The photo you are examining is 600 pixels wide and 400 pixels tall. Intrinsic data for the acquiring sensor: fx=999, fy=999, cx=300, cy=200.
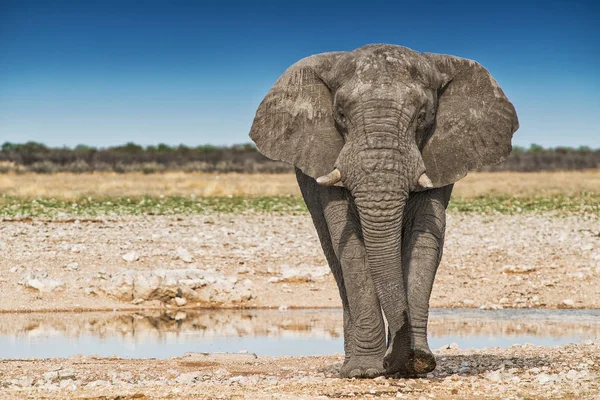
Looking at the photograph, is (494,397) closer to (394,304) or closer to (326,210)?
(394,304)

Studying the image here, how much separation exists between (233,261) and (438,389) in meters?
11.4

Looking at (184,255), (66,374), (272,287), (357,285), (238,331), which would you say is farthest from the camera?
(184,255)

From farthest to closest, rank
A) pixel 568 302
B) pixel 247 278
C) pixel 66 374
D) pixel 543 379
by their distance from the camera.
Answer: pixel 247 278 → pixel 568 302 → pixel 66 374 → pixel 543 379

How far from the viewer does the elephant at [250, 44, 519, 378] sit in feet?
27.5

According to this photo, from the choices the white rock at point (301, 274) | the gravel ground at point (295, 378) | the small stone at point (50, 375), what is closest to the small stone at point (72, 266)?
the white rock at point (301, 274)

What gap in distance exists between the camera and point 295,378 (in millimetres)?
9359

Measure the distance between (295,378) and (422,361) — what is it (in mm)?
1424

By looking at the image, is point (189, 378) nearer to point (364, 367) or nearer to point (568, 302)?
point (364, 367)

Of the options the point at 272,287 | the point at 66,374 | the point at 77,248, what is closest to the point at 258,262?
the point at 272,287

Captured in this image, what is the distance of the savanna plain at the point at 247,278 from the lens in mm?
8656

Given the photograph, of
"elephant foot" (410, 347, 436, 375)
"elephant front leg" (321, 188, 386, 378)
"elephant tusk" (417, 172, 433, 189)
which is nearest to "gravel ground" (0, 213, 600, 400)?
"elephant foot" (410, 347, 436, 375)

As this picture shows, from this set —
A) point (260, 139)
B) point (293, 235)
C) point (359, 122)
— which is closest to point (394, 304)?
point (359, 122)

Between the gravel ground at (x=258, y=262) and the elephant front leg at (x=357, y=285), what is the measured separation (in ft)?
23.9

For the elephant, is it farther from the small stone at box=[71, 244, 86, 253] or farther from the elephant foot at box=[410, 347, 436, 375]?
the small stone at box=[71, 244, 86, 253]
